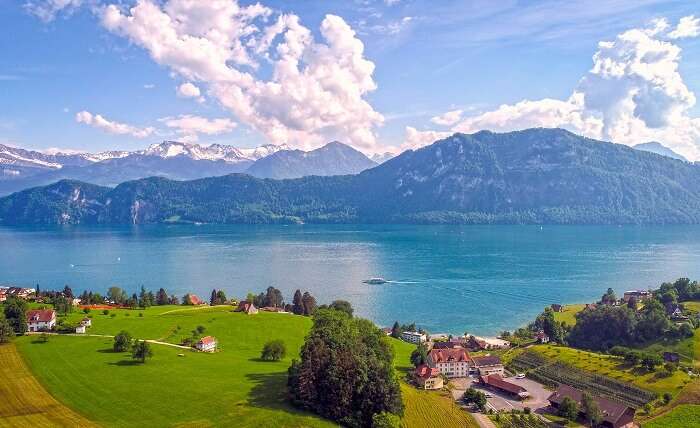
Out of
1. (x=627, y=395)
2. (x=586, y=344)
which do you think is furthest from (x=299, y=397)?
(x=586, y=344)

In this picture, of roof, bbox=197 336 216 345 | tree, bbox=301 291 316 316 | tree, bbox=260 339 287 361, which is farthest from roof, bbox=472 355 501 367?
tree, bbox=301 291 316 316

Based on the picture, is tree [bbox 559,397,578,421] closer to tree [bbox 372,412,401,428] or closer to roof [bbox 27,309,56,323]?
tree [bbox 372,412,401,428]

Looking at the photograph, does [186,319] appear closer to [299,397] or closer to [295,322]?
[295,322]

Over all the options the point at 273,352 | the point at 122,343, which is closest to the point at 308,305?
the point at 273,352

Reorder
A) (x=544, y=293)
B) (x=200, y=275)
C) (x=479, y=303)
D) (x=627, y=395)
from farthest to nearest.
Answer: (x=200, y=275), (x=544, y=293), (x=479, y=303), (x=627, y=395)

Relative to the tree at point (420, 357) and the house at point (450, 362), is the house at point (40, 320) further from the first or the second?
the house at point (450, 362)

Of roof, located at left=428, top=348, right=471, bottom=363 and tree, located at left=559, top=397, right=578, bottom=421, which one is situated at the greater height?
roof, located at left=428, top=348, right=471, bottom=363

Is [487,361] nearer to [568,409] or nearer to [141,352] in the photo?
[568,409]
